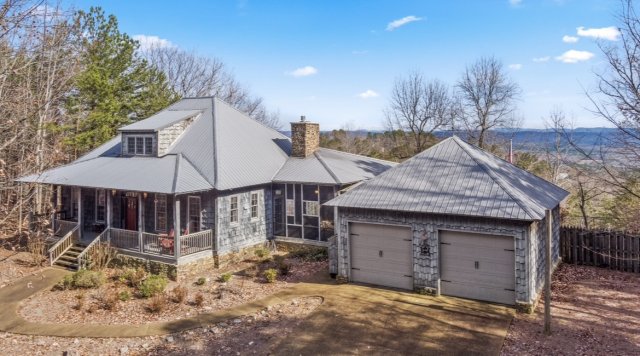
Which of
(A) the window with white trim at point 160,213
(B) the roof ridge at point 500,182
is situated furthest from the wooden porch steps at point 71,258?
(B) the roof ridge at point 500,182

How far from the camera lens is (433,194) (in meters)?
14.7

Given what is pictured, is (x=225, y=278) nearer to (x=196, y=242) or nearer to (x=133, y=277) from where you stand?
(x=196, y=242)

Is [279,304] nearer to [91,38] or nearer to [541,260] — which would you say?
[541,260]

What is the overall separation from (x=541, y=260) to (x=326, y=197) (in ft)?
31.3

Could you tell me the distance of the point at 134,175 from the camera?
19.3 meters

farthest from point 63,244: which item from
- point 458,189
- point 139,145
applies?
point 458,189

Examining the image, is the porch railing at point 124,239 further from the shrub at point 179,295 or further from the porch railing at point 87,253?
the shrub at point 179,295

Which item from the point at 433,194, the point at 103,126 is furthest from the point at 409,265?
the point at 103,126

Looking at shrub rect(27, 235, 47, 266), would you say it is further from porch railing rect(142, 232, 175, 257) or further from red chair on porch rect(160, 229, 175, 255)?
red chair on porch rect(160, 229, 175, 255)

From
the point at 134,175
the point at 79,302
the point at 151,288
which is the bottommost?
the point at 79,302

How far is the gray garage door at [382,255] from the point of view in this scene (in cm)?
1498

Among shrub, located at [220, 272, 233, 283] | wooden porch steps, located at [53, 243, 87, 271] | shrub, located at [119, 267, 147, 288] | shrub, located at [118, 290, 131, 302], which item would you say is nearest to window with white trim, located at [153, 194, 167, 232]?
wooden porch steps, located at [53, 243, 87, 271]

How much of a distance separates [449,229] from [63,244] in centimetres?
1734

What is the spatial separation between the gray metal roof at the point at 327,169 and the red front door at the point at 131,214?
282 inches
